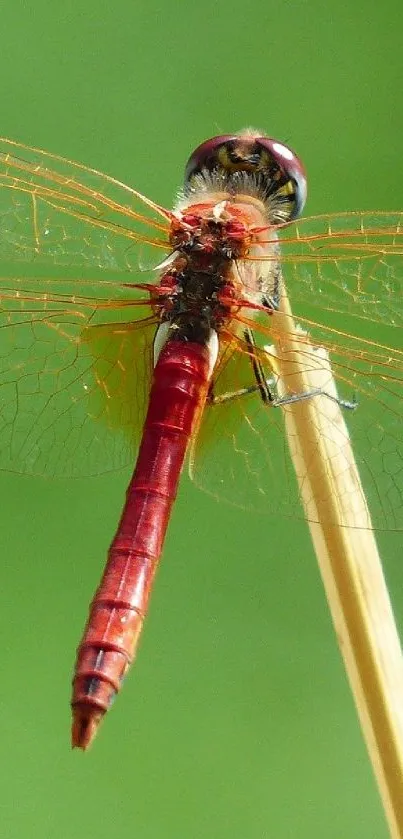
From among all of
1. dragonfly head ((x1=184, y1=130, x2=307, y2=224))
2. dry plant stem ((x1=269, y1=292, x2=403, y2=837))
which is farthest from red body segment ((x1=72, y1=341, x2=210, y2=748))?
dragonfly head ((x1=184, y1=130, x2=307, y2=224))

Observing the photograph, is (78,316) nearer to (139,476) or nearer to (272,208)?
(139,476)

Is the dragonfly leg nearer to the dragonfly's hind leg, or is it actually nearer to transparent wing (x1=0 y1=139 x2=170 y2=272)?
the dragonfly's hind leg

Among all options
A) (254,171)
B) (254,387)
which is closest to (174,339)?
(254,387)

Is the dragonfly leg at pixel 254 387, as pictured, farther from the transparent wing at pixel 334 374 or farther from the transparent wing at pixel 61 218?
the transparent wing at pixel 61 218

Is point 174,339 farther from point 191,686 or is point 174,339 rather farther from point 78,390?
point 191,686

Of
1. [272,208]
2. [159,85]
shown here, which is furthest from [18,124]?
[272,208]

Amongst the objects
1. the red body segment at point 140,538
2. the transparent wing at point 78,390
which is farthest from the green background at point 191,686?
the red body segment at point 140,538

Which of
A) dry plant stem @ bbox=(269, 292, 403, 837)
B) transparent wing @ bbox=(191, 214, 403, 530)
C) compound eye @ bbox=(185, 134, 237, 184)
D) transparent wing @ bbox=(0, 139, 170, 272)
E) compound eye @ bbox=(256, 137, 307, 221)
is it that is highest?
compound eye @ bbox=(185, 134, 237, 184)
